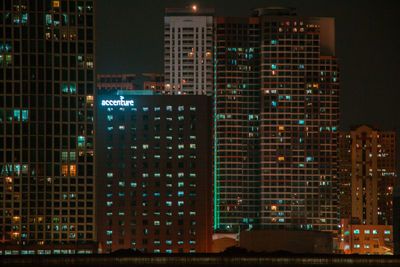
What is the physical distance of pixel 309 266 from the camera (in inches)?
5217

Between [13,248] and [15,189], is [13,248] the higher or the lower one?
the lower one

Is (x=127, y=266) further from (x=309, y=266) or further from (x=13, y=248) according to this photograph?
(x=13, y=248)

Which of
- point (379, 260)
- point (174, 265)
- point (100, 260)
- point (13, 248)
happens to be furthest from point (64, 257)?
point (13, 248)

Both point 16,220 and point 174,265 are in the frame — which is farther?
point 16,220

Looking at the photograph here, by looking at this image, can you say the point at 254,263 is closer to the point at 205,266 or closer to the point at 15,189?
the point at 205,266

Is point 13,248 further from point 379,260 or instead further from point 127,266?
point 379,260

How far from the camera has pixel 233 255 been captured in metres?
132

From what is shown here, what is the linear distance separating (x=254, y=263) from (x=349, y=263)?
15691 mm

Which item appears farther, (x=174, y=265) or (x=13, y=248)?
(x=13, y=248)

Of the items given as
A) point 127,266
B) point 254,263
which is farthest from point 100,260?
point 254,263

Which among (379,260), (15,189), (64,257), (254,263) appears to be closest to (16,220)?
(15,189)

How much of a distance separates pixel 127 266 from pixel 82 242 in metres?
71.5

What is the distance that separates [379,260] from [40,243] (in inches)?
3694

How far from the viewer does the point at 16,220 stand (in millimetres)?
198500
